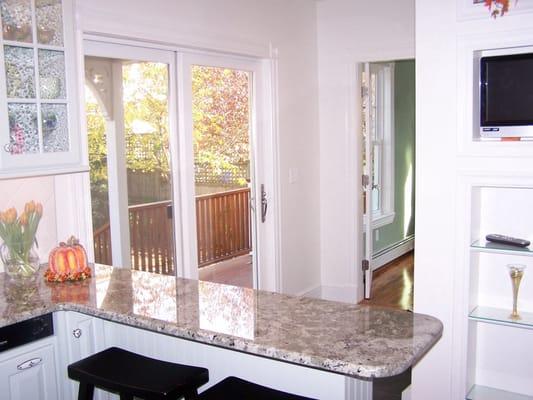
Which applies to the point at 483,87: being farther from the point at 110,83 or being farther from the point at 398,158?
the point at 398,158

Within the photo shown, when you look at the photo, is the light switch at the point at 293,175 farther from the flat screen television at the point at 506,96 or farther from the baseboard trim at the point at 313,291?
the flat screen television at the point at 506,96

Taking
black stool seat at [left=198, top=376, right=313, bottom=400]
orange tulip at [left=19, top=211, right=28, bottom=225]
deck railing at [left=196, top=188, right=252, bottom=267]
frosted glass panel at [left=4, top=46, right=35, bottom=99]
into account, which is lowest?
black stool seat at [left=198, top=376, right=313, bottom=400]

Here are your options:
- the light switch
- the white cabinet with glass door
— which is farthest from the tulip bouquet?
the light switch

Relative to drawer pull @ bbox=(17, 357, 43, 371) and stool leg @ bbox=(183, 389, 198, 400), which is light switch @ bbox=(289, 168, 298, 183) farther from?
stool leg @ bbox=(183, 389, 198, 400)

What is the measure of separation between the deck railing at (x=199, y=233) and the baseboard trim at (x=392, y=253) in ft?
7.56

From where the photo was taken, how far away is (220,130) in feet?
14.1

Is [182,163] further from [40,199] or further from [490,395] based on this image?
[490,395]

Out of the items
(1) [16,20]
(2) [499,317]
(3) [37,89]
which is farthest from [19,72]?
(2) [499,317]

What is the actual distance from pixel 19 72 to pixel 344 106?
315 centimetres

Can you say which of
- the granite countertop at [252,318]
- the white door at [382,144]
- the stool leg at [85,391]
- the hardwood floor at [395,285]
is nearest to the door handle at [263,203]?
the hardwood floor at [395,285]

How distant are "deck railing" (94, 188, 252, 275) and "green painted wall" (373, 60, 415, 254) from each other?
8.43 feet

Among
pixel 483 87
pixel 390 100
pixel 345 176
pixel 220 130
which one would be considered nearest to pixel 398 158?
pixel 390 100

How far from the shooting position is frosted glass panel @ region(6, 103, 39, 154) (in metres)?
2.54

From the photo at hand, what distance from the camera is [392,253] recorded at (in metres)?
6.95
